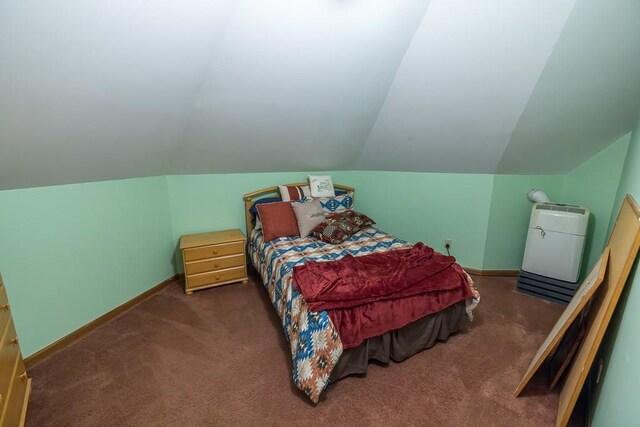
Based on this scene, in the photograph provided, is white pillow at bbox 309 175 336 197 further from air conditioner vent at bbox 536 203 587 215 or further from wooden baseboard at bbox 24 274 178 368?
air conditioner vent at bbox 536 203 587 215

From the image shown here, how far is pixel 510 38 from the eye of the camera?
6.10ft

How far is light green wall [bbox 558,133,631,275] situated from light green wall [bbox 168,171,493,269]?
89cm

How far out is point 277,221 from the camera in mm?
2986

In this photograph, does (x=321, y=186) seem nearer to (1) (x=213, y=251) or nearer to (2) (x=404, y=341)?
(1) (x=213, y=251)

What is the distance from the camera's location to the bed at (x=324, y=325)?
1640 millimetres

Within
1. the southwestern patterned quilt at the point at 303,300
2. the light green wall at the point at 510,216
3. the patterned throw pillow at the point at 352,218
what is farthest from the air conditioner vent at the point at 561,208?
the patterned throw pillow at the point at 352,218

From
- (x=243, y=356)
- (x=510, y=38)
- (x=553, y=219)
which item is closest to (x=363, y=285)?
(x=243, y=356)

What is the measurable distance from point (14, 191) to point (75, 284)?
0.79 m

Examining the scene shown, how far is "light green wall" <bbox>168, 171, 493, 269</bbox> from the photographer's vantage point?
10.2 feet

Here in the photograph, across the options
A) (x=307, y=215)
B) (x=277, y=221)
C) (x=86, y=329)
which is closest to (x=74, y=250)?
(x=86, y=329)

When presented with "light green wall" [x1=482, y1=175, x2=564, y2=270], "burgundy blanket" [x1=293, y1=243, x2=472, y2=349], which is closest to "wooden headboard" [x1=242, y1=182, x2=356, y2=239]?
"burgundy blanket" [x1=293, y1=243, x2=472, y2=349]

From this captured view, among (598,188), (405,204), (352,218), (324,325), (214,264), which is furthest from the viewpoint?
(405,204)

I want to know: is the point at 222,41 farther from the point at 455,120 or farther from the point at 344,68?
the point at 455,120

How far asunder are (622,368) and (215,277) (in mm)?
2914
